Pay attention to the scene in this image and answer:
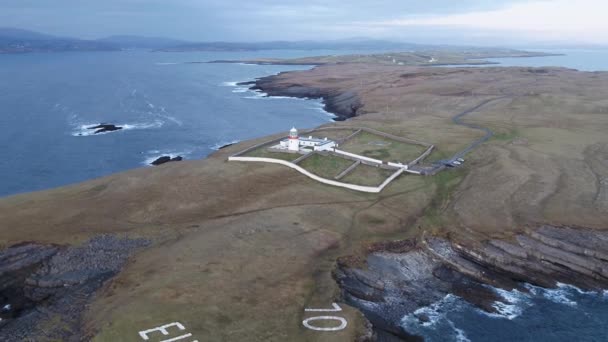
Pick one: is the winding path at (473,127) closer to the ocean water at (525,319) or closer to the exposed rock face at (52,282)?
the ocean water at (525,319)

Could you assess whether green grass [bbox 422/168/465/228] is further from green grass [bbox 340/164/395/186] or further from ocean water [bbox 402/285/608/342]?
ocean water [bbox 402/285/608/342]

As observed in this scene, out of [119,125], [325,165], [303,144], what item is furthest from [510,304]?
[119,125]

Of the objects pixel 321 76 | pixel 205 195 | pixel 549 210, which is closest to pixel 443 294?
pixel 549 210

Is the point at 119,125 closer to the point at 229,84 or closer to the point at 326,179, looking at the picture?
the point at 326,179

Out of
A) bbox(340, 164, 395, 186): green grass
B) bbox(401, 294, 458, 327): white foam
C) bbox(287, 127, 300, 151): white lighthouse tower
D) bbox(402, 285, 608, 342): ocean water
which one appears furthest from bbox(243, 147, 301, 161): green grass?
bbox(402, 285, 608, 342): ocean water

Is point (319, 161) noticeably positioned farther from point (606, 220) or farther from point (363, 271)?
point (606, 220)
